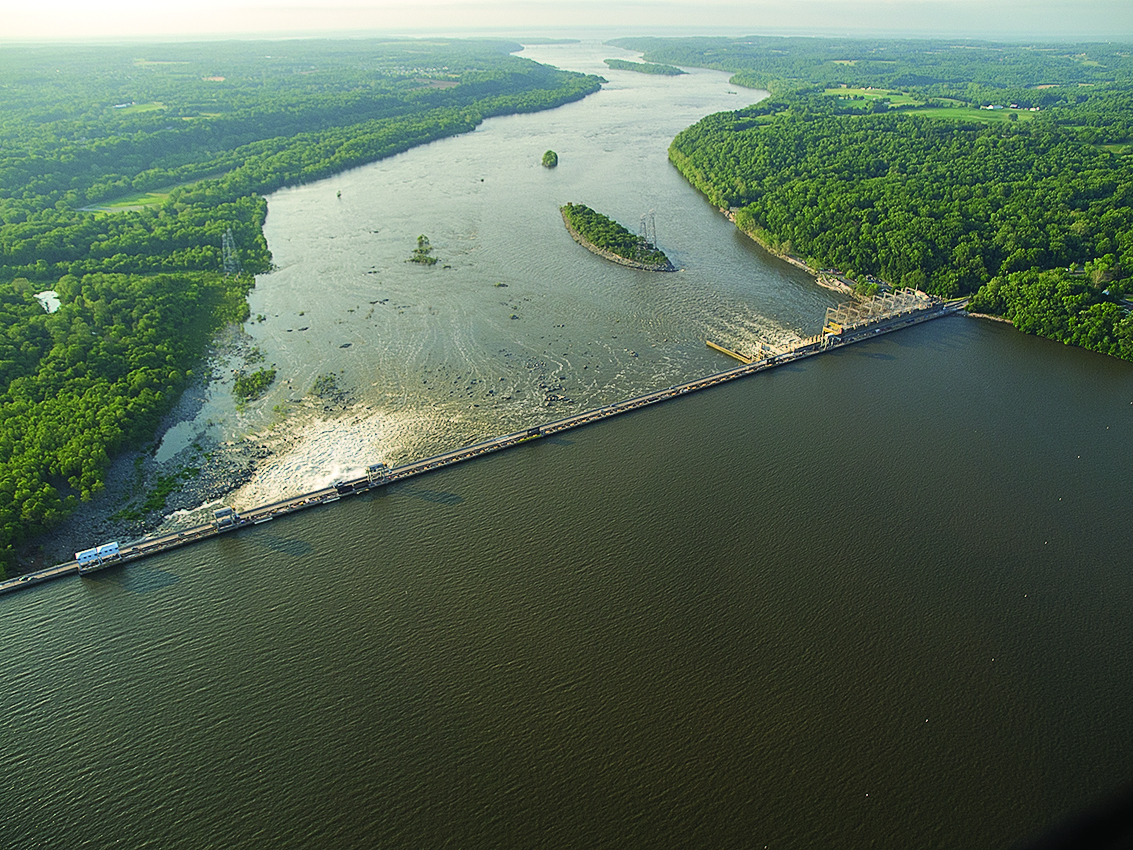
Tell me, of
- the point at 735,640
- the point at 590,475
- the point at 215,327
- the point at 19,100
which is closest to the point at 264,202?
the point at 215,327

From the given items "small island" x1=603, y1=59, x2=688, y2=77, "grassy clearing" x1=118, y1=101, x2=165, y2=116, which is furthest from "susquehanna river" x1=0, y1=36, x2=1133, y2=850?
"small island" x1=603, y1=59, x2=688, y2=77

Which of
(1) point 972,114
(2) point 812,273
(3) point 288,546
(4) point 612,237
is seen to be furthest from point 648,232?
(1) point 972,114

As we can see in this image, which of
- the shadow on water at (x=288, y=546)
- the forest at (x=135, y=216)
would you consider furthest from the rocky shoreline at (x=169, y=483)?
the shadow on water at (x=288, y=546)

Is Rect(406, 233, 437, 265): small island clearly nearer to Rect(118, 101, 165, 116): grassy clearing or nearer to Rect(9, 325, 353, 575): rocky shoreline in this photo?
Rect(9, 325, 353, 575): rocky shoreline

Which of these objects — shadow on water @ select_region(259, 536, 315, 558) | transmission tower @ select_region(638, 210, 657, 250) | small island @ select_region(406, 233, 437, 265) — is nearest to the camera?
shadow on water @ select_region(259, 536, 315, 558)

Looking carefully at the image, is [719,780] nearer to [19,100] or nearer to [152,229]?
[152,229]

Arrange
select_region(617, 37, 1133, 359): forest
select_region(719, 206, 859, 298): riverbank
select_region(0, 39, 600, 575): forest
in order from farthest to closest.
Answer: select_region(719, 206, 859, 298): riverbank, select_region(617, 37, 1133, 359): forest, select_region(0, 39, 600, 575): forest

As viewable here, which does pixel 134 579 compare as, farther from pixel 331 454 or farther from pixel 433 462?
pixel 433 462
